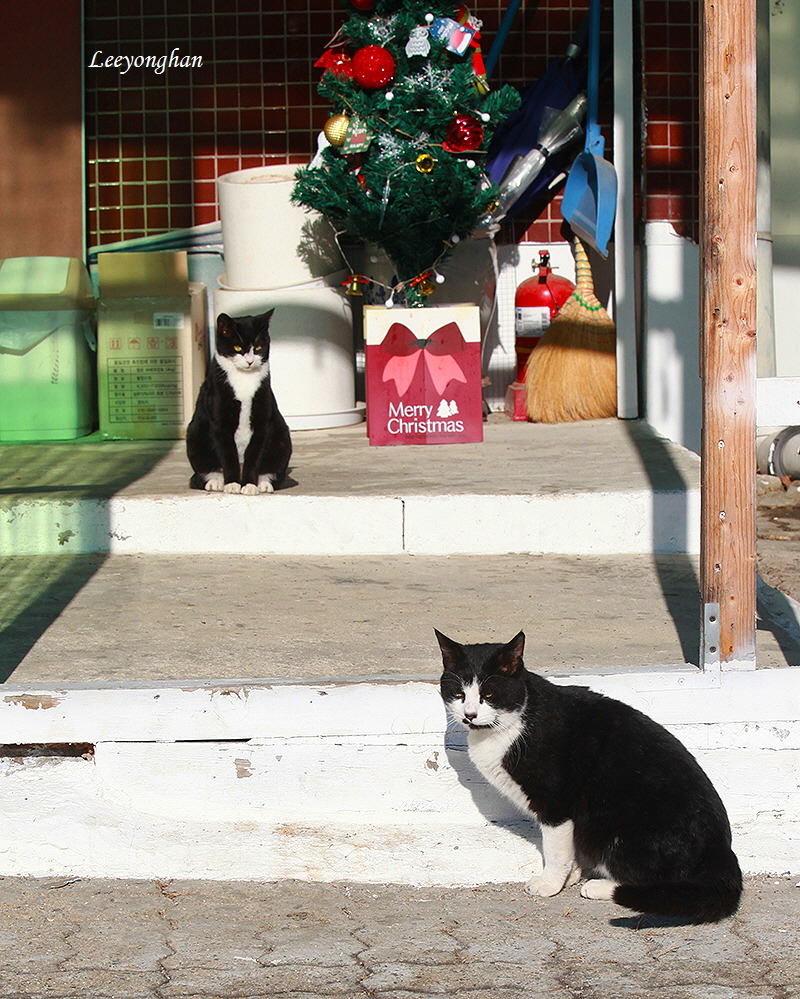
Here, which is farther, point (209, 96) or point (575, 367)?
point (209, 96)

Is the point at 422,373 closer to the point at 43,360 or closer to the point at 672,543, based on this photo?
the point at 672,543

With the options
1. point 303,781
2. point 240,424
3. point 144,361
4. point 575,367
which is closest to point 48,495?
point 240,424

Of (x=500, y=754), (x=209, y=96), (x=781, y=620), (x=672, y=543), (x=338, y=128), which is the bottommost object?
(x=500, y=754)

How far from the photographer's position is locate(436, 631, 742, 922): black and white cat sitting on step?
2.30 meters

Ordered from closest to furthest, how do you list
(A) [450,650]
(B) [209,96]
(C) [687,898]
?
(C) [687,898] < (A) [450,650] < (B) [209,96]

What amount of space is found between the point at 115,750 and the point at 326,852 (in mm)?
519

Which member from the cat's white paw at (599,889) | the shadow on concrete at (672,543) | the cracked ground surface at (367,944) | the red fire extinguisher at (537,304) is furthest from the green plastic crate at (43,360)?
the cat's white paw at (599,889)

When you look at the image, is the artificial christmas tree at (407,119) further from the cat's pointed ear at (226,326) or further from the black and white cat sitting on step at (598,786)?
the black and white cat sitting on step at (598,786)

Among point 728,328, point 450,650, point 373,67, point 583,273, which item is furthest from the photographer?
point 583,273

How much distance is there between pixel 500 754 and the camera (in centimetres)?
245

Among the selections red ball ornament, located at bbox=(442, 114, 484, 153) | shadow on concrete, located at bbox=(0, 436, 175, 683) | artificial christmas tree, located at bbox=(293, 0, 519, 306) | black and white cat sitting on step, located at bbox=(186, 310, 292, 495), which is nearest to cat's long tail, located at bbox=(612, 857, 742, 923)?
shadow on concrete, located at bbox=(0, 436, 175, 683)

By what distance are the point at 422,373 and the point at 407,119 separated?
112cm

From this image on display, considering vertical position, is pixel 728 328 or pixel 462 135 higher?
pixel 462 135

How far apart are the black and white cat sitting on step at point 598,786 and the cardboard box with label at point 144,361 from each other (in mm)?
3563
